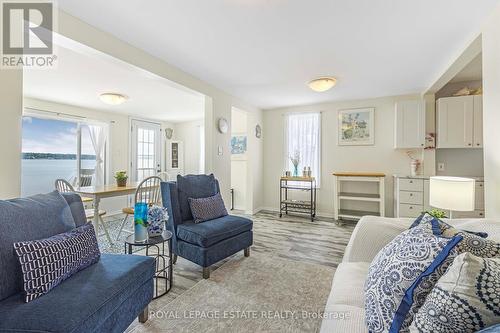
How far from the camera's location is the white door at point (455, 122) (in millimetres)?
3578

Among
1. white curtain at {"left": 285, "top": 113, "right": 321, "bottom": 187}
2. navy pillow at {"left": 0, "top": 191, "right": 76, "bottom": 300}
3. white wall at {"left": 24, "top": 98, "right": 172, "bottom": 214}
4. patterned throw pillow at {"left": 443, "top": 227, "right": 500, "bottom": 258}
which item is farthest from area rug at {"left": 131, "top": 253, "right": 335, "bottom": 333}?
white wall at {"left": 24, "top": 98, "right": 172, "bottom": 214}

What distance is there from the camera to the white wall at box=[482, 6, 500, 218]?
1.82 metres

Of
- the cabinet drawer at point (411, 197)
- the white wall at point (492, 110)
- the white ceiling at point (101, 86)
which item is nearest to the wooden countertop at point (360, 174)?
the cabinet drawer at point (411, 197)

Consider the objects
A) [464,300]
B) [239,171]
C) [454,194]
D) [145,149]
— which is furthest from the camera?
[145,149]

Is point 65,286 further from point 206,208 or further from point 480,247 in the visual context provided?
point 480,247

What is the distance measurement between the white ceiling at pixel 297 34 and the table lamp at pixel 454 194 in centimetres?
138

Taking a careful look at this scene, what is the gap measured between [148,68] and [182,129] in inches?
178

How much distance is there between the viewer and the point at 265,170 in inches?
222

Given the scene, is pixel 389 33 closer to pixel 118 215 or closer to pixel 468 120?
pixel 468 120

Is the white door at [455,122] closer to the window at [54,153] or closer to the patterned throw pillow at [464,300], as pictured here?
the patterned throw pillow at [464,300]

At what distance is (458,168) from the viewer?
13.0ft

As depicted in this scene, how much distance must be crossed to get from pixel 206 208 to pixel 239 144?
322cm

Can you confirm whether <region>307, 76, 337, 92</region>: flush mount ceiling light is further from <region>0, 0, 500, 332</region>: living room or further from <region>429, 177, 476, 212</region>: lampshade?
<region>429, 177, 476, 212</region>: lampshade

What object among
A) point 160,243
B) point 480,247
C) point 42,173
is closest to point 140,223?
point 160,243
